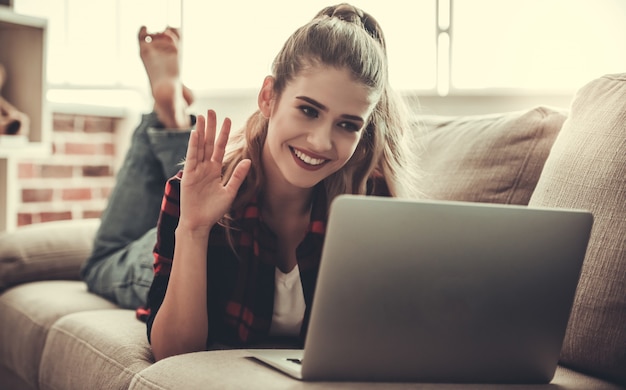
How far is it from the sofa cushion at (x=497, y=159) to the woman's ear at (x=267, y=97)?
399 mm

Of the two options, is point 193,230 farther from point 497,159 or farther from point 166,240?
point 497,159

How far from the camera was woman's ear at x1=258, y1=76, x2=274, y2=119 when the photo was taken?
1341 millimetres

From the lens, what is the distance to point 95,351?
141 cm

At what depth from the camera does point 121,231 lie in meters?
2.00

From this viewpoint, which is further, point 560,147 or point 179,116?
point 179,116

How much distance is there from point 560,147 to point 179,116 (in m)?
1.11

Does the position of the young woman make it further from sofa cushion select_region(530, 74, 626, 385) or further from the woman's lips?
sofa cushion select_region(530, 74, 626, 385)

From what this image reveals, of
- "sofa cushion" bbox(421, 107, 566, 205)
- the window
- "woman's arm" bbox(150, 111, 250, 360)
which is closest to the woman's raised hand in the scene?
"woman's arm" bbox(150, 111, 250, 360)

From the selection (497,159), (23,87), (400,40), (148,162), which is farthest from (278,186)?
(23,87)

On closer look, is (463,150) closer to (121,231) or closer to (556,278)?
(556,278)

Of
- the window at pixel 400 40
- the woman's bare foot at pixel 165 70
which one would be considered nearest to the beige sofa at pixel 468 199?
the woman's bare foot at pixel 165 70

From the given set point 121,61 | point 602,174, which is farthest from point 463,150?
point 121,61

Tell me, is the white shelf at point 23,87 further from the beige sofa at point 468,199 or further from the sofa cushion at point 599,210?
the sofa cushion at point 599,210

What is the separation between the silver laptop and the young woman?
0.37 meters
